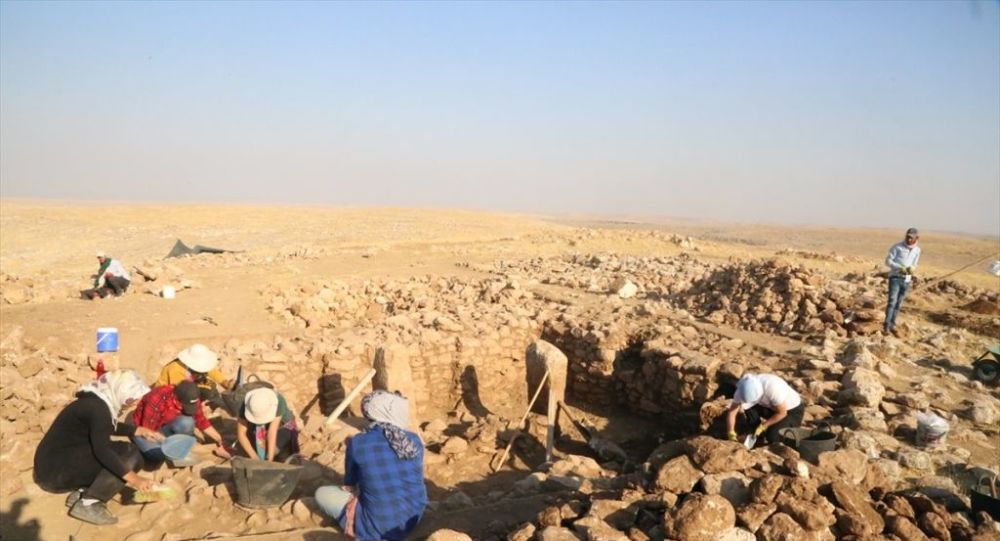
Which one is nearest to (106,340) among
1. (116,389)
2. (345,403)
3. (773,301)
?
(116,389)

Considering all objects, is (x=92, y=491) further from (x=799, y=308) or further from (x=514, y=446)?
(x=799, y=308)

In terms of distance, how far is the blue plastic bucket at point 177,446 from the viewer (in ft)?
15.6

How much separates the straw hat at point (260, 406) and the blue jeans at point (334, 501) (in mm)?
1023

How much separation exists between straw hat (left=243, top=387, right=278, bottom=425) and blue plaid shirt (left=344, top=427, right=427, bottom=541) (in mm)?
1298

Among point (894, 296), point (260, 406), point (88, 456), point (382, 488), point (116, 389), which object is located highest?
point (894, 296)

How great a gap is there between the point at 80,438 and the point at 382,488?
2.32 meters

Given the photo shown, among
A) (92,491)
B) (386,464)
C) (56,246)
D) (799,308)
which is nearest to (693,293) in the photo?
(799,308)

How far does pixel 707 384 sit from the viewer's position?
6977 millimetres

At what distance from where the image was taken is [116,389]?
4391 millimetres

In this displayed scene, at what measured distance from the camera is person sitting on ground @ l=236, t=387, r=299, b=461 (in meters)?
4.81

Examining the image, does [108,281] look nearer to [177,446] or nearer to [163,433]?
[163,433]

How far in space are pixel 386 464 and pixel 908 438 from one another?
4826 millimetres

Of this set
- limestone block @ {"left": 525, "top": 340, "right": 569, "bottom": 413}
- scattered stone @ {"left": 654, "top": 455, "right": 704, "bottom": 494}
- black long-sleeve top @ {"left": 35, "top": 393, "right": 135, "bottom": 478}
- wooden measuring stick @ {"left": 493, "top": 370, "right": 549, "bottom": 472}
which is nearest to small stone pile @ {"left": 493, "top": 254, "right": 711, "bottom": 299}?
limestone block @ {"left": 525, "top": 340, "right": 569, "bottom": 413}

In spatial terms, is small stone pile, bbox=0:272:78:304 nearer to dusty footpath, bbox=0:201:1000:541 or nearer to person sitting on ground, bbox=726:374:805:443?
dusty footpath, bbox=0:201:1000:541
